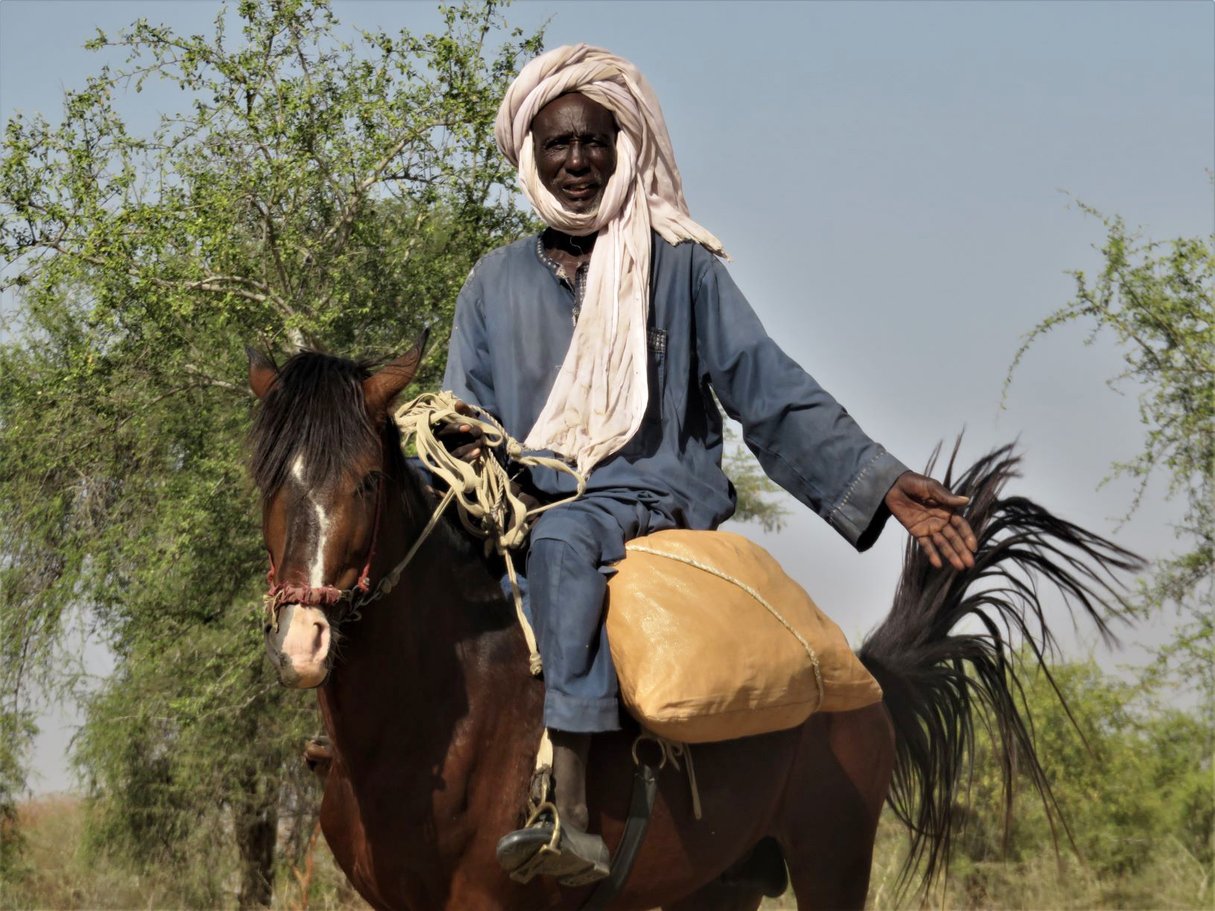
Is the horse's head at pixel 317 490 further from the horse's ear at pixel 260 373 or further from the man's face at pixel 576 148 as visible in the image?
the man's face at pixel 576 148

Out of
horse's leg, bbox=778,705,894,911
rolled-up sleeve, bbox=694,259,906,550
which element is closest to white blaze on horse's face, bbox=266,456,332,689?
rolled-up sleeve, bbox=694,259,906,550

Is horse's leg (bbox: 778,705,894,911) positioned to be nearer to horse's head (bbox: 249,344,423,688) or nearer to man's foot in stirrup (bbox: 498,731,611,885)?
man's foot in stirrup (bbox: 498,731,611,885)

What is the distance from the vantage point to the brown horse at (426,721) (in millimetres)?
3406

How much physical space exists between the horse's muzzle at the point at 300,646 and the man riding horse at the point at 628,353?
92 centimetres

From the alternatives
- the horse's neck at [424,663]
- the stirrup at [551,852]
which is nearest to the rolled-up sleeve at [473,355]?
the horse's neck at [424,663]

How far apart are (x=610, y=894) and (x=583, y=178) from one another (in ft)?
6.93

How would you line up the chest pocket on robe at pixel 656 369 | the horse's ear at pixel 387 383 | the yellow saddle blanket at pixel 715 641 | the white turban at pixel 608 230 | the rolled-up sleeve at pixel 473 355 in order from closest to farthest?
the horse's ear at pixel 387 383 < the yellow saddle blanket at pixel 715 641 < the white turban at pixel 608 230 < the chest pocket on robe at pixel 656 369 < the rolled-up sleeve at pixel 473 355

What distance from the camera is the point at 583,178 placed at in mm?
4551

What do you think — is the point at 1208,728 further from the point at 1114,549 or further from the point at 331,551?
the point at 331,551

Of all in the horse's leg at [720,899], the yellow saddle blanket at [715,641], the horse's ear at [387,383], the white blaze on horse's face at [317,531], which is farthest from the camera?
the horse's leg at [720,899]

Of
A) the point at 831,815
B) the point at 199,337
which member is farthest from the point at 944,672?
the point at 199,337

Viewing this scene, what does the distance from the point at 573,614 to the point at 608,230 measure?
1305mm

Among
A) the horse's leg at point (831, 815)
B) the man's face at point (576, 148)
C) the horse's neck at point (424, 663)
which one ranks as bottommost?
the horse's leg at point (831, 815)

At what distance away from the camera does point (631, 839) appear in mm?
4039
